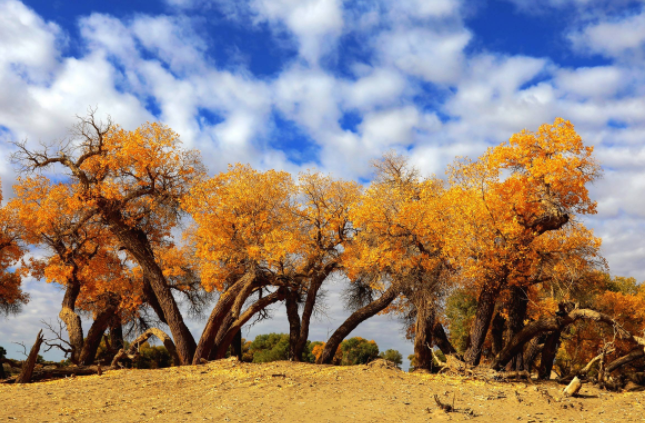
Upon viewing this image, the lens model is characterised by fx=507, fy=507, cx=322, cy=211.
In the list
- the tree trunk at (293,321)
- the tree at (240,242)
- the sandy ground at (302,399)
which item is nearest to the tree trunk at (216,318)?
the tree at (240,242)

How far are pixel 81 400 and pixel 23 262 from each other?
15.1 metres

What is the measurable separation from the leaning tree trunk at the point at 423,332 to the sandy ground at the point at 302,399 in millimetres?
4149

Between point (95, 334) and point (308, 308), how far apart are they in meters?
10.8

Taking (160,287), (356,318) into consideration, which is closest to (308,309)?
(356,318)

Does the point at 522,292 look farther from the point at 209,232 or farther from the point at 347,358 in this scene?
the point at 347,358

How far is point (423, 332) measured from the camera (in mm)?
19125

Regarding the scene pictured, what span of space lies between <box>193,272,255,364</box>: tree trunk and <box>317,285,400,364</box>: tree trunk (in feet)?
14.6

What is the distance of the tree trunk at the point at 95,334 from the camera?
23.9 metres

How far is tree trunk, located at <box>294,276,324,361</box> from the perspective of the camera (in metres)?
20.8

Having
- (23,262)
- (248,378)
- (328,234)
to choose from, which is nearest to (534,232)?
(328,234)

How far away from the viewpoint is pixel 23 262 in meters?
25.1

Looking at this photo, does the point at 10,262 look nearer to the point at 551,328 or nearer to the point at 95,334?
the point at 95,334

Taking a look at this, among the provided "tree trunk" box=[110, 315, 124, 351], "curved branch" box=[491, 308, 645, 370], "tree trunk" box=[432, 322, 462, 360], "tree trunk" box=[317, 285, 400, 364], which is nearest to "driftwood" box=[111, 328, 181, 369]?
"tree trunk" box=[317, 285, 400, 364]

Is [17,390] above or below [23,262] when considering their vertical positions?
below
